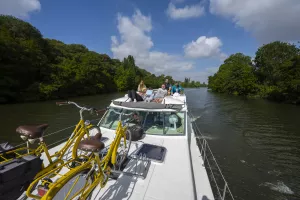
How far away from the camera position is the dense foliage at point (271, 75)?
27.4 metres

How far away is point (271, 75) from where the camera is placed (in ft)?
129

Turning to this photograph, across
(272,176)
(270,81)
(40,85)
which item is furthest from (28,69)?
(270,81)

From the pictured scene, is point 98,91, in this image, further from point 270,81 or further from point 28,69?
point 270,81

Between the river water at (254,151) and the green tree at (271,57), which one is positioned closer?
the river water at (254,151)

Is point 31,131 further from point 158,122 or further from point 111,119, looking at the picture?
point 158,122

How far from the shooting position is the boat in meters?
2.91

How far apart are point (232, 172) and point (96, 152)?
21.9 ft

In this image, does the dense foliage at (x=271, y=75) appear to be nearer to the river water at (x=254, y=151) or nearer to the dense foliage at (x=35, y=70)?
the river water at (x=254, y=151)

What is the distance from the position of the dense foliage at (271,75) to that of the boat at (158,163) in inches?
1163

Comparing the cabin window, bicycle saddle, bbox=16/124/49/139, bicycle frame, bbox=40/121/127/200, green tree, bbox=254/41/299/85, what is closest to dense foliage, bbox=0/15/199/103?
the cabin window

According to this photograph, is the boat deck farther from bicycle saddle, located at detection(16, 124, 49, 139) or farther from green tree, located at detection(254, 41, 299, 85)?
green tree, located at detection(254, 41, 299, 85)

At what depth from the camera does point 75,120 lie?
47.2ft

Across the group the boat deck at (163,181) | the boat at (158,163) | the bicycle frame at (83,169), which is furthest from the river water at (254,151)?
the bicycle frame at (83,169)

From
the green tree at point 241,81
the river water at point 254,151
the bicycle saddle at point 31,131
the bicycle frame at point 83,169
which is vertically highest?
the green tree at point 241,81
